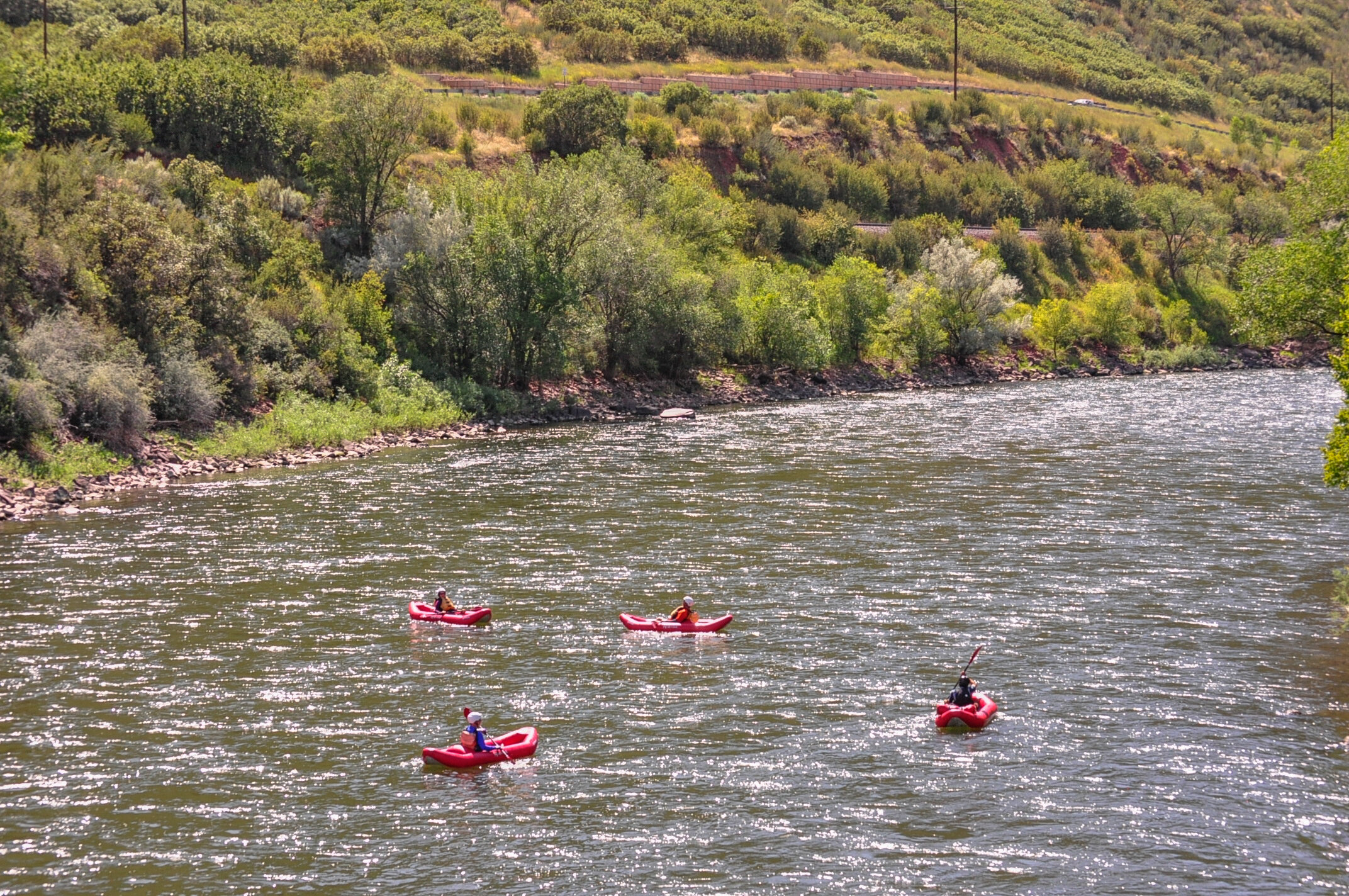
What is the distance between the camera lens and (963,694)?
23828 millimetres

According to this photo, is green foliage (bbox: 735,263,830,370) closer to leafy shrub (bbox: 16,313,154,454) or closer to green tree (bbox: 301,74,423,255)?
green tree (bbox: 301,74,423,255)

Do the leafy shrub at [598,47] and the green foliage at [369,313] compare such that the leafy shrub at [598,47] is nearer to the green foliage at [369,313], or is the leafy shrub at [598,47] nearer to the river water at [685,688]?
the green foliage at [369,313]

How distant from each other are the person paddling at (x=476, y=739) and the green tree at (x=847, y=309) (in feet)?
224

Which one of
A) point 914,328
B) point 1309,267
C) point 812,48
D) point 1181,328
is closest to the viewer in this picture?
point 1309,267

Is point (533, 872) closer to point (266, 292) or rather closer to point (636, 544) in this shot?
point (636, 544)

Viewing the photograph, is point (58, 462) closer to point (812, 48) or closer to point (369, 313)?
point (369, 313)

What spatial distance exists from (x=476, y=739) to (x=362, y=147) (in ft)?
191

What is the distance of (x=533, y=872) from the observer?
18484 mm

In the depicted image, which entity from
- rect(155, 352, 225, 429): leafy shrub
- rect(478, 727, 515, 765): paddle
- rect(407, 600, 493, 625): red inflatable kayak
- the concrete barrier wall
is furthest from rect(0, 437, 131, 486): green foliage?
the concrete barrier wall

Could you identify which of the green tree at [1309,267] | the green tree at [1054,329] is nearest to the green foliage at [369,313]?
the green tree at [1309,267]

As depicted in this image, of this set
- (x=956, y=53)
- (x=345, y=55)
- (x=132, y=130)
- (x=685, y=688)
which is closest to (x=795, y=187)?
(x=345, y=55)

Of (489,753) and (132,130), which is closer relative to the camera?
(489,753)

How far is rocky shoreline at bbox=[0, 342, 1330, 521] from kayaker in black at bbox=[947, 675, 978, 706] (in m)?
34.0

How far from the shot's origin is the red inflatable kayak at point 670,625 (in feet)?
96.5
